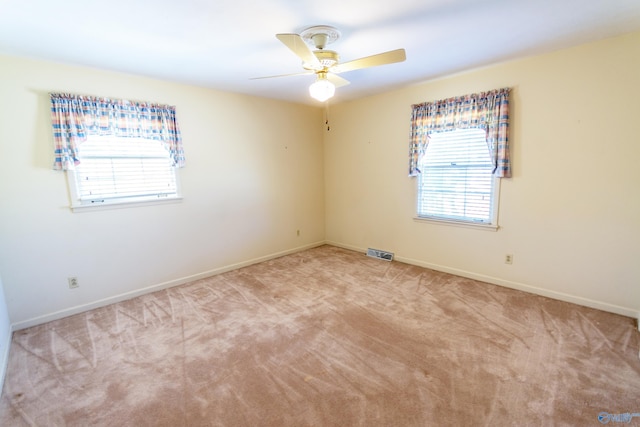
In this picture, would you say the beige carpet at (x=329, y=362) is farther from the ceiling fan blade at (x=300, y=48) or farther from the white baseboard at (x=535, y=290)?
the ceiling fan blade at (x=300, y=48)

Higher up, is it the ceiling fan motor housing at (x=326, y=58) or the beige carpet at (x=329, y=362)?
the ceiling fan motor housing at (x=326, y=58)

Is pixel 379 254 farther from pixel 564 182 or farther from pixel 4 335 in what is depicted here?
pixel 4 335

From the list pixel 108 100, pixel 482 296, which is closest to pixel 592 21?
pixel 482 296

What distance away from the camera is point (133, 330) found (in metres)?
2.64

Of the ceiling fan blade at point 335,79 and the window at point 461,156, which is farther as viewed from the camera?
the window at point 461,156

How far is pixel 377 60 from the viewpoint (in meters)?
2.19

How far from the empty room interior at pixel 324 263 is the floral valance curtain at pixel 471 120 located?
30mm

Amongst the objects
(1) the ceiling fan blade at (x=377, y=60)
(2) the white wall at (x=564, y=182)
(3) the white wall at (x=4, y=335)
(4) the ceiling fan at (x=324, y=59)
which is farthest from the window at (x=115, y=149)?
(2) the white wall at (x=564, y=182)

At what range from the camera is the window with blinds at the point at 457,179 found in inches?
133

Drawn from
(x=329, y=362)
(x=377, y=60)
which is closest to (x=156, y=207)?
(x=329, y=362)

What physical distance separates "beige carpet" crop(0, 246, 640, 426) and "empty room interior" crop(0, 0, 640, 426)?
18mm

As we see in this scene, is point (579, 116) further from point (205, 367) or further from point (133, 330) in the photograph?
point (133, 330)

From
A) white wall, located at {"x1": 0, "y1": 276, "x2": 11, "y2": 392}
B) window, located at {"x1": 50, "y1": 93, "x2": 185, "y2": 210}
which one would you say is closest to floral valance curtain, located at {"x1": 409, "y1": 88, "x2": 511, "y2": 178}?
window, located at {"x1": 50, "y1": 93, "x2": 185, "y2": 210}

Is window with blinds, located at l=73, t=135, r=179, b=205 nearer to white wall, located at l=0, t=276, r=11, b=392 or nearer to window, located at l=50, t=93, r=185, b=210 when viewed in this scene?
window, located at l=50, t=93, r=185, b=210
